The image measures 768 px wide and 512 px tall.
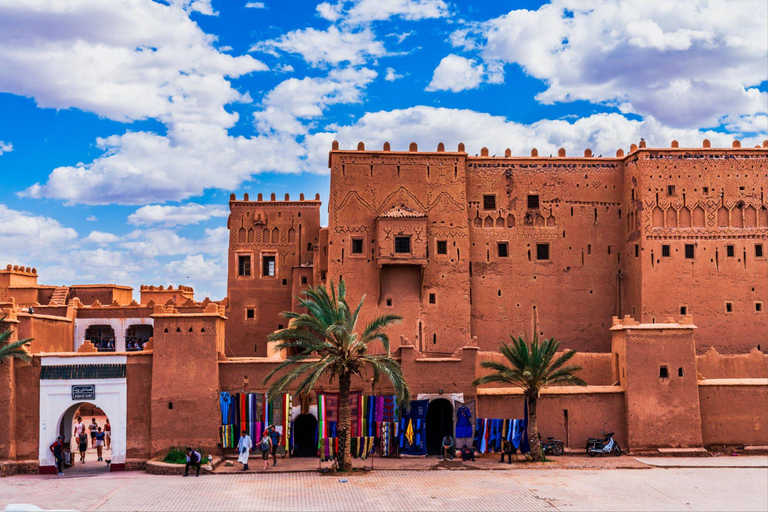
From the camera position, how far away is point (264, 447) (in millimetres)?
26906

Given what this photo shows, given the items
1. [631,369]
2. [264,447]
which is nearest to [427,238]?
[631,369]

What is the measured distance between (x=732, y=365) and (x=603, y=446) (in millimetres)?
9835

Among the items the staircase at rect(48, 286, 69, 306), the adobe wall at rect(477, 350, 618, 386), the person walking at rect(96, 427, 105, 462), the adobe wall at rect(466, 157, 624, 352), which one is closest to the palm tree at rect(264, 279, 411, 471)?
the person walking at rect(96, 427, 105, 462)

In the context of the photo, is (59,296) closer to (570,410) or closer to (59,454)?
(59,454)

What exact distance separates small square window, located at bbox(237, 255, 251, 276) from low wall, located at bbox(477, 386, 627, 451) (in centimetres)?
1806

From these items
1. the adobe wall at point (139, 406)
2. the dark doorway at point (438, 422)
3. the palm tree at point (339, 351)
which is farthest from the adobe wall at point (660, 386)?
the adobe wall at point (139, 406)

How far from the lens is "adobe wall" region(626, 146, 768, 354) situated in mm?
38469

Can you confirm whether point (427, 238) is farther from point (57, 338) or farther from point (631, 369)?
point (57, 338)

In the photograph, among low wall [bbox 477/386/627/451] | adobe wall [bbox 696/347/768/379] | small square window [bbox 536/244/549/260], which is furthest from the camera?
small square window [bbox 536/244/549/260]

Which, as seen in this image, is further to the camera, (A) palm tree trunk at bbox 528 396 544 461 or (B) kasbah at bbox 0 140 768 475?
(B) kasbah at bbox 0 140 768 475

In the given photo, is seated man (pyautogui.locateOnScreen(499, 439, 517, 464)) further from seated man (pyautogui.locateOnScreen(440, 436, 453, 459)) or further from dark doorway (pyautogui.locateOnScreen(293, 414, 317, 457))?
dark doorway (pyautogui.locateOnScreen(293, 414, 317, 457))

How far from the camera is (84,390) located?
2769 centimetres

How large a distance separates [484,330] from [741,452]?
13.0 m

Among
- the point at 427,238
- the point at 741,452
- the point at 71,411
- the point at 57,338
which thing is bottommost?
the point at 741,452
